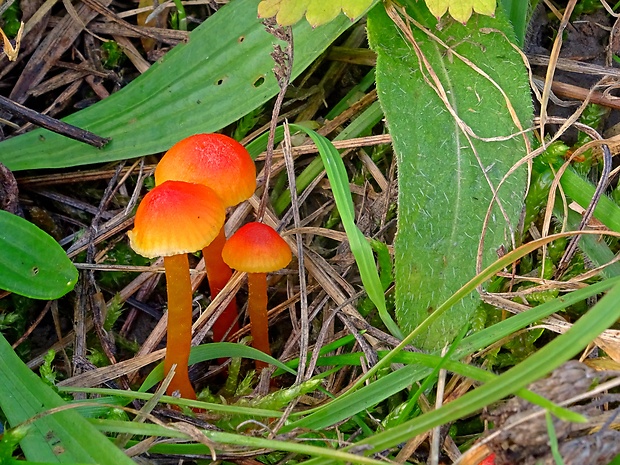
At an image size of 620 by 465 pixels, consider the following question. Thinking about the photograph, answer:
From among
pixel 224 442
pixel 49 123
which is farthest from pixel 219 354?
pixel 49 123

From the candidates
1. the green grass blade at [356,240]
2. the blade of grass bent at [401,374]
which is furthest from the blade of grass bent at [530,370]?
the green grass blade at [356,240]

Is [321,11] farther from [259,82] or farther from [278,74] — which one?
[259,82]

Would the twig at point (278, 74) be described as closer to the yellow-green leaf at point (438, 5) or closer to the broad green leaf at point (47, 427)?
the yellow-green leaf at point (438, 5)

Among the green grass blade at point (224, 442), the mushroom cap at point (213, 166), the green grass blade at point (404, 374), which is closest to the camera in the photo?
the green grass blade at point (224, 442)

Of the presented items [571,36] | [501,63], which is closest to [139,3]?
[501,63]

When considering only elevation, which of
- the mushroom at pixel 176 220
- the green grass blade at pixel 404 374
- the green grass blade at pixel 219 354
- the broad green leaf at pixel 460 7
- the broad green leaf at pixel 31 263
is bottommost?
the green grass blade at pixel 219 354

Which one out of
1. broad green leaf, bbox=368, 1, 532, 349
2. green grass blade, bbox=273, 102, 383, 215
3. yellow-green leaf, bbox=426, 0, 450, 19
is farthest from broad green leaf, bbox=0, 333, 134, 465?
yellow-green leaf, bbox=426, 0, 450, 19

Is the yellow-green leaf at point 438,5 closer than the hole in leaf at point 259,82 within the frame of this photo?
Yes
